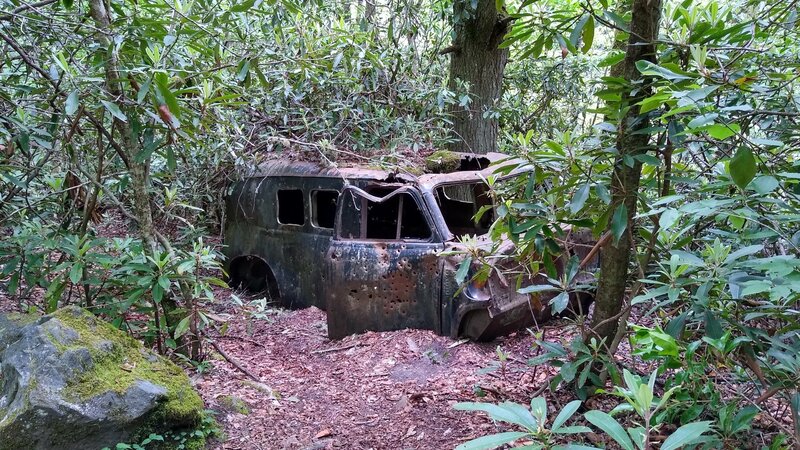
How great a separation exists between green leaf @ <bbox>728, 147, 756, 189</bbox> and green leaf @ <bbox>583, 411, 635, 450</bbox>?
3.36ft

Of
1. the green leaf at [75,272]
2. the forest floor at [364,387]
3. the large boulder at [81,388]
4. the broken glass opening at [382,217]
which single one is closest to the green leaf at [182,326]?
the large boulder at [81,388]

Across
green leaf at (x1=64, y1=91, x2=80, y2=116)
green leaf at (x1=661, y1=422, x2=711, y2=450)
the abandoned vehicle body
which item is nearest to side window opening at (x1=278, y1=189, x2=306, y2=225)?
the abandoned vehicle body

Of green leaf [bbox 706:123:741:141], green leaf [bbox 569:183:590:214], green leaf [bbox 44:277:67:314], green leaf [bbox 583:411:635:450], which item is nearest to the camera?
green leaf [bbox 583:411:635:450]

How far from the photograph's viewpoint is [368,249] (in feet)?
16.3

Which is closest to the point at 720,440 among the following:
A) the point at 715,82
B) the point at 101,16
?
Result: the point at 715,82

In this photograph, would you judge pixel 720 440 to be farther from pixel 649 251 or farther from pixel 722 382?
pixel 649 251

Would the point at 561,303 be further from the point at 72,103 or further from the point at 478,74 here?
the point at 478,74

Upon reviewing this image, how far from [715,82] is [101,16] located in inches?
150

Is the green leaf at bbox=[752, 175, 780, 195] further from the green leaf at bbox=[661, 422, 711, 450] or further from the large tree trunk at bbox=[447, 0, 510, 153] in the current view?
the large tree trunk at bbox=[447, 0, 510, 153]

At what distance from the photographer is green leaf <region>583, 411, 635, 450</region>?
1325mm

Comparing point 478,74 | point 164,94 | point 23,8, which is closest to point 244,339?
point 164,94

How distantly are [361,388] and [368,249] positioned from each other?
1.29 meters

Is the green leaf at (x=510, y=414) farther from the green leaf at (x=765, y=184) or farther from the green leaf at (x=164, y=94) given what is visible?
the green leaf at (x=164, y=94)

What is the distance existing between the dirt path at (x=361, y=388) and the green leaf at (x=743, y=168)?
79.4 inches
